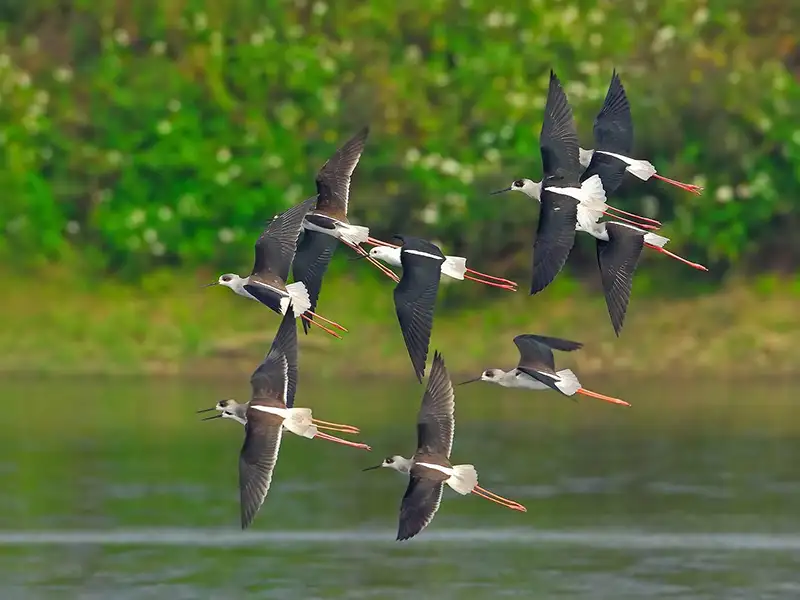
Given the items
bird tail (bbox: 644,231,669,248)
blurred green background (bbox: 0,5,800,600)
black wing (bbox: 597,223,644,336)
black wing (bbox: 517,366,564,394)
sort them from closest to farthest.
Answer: bird tail (bbox: 644,231,669,248) < black wing (bbox: 597,223,644,336) < black wing (bbox: 517,366,564,394) < blurred green background (bbox: 0,5,800,600)

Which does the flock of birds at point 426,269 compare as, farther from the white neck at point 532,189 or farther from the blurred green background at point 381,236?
the blurred green background at point 381,236

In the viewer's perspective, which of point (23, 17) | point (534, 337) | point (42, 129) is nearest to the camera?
point (534, 337)

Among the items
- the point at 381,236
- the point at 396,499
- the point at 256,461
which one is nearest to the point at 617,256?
the point at 256,461

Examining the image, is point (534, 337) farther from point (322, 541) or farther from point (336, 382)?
point (336, 382)

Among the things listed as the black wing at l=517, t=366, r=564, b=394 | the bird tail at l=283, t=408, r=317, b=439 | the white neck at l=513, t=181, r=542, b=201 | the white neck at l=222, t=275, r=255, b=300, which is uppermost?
the white neck at l=513, t=181, r=542, b=201

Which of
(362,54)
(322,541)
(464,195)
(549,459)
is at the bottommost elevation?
(322,541)

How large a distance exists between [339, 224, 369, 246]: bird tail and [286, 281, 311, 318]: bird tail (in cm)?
39

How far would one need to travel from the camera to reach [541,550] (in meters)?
20.4

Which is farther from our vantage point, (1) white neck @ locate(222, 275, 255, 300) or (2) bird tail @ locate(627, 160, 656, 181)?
(1) white neck @ locate(222, 275, 255, 300)

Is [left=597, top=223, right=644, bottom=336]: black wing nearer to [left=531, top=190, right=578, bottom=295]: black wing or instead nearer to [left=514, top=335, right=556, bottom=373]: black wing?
[left=531, top=190, right=578, bottom=295]: black wing

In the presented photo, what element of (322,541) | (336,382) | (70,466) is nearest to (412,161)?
(336,382)

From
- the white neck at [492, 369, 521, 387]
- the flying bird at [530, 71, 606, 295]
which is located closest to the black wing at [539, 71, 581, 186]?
the flying bird at [530, 71, 606, 295]

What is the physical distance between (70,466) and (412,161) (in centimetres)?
720

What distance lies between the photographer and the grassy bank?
2842cm
